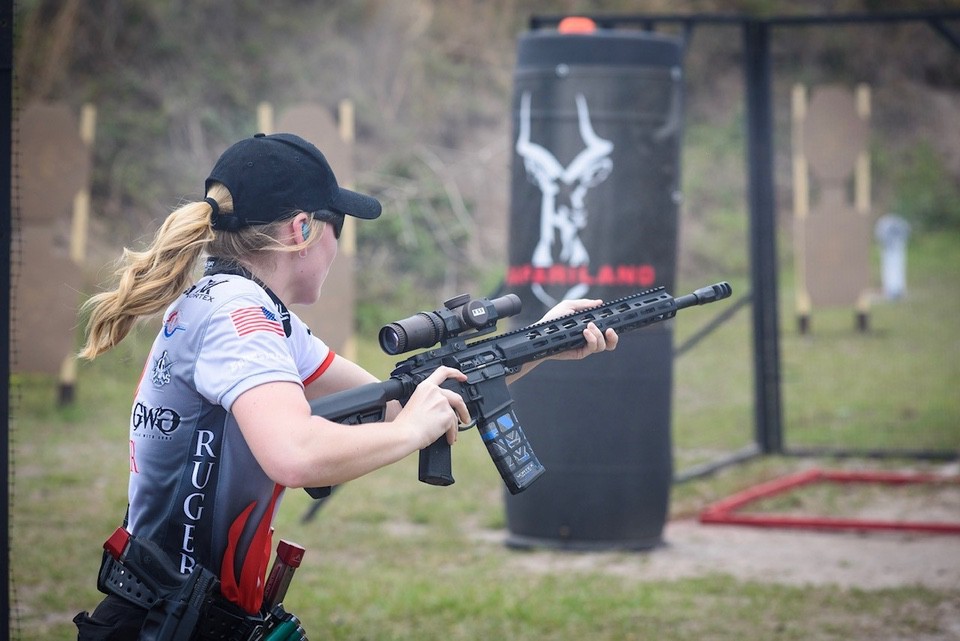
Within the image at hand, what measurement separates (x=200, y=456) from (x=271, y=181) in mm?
629

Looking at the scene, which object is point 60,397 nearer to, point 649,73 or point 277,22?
point 649,73

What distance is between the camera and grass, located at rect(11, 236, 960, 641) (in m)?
5.22

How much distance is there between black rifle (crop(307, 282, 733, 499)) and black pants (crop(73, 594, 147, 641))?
470mm

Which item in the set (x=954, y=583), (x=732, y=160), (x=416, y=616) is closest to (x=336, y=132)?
(x=416, y=616)

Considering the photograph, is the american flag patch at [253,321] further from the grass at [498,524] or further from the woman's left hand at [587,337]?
the woman's left hand at [587,337]

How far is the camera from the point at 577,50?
6.34m

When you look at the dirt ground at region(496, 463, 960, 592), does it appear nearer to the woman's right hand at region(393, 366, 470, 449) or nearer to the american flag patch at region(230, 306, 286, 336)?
the woman's right hand at region(393, 366, 470, 449)

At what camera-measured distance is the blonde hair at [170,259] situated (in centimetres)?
271

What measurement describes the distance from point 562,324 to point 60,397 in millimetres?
8078

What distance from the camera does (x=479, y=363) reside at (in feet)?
10.1

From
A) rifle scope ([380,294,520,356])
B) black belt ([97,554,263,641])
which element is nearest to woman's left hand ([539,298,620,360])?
rifle scope ([380,294,520,356])

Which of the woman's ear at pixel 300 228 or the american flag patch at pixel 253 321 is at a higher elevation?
the woman's ear at pixel 300 228

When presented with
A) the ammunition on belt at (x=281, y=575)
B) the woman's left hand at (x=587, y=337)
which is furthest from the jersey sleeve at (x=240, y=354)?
the woman's left hand at (x=587, y=337)

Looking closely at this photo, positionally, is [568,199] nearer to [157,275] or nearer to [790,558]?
[790,558]
